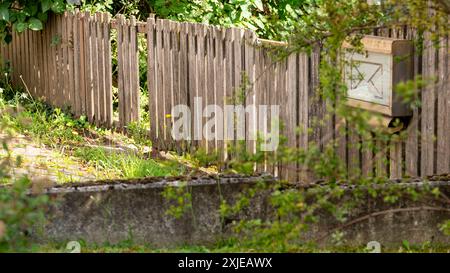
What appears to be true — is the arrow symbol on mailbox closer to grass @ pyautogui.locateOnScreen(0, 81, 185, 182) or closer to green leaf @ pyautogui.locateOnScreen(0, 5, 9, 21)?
grass @ pyautogui.locateOnScreen(0, 81, 185, 182)

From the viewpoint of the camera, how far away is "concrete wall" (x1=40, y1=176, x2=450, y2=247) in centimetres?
625

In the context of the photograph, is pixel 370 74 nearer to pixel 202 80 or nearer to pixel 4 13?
pixel 202 80

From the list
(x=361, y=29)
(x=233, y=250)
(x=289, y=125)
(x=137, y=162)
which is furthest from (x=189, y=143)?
(x=361, y=29)

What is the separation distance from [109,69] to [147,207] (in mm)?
5531

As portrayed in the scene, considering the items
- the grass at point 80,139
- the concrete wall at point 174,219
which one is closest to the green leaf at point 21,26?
the grass at point 80,139

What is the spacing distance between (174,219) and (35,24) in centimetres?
685

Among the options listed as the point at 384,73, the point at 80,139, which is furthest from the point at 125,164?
the point at 384,73

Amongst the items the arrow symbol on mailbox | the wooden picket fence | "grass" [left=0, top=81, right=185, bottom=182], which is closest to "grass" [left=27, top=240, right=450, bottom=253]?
the wooden picket fence

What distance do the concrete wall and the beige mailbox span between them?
958 mm

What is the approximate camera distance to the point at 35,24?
12.5 m

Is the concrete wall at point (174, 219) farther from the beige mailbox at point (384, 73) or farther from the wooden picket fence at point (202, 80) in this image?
the beige mailbox at point (384, 73)

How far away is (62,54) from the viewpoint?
12680 mm

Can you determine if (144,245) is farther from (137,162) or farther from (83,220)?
(137,162)

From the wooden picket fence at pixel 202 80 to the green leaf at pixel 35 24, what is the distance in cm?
28
